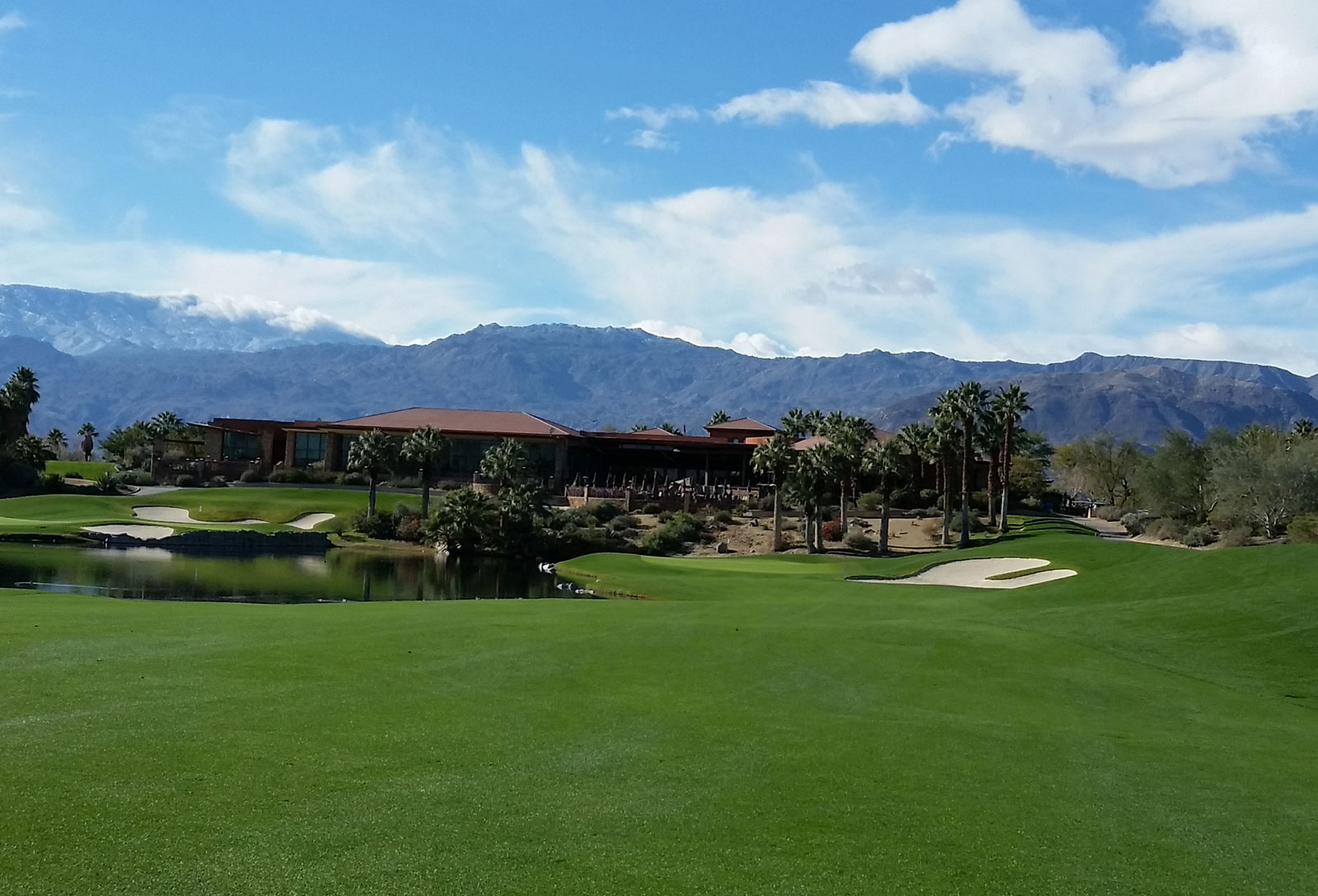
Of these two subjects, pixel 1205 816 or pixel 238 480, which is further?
pixel 238 480

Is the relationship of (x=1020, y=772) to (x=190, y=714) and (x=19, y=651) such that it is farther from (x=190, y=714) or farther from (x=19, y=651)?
(x=19, y=651)

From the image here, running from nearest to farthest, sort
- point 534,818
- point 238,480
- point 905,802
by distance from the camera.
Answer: point 534,818 → point 905,802 → point 238,480

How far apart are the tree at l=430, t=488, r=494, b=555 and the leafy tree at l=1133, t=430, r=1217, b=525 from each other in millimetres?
44646

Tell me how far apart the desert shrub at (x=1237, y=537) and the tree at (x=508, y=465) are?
41.2 m

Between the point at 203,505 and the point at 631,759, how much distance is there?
69547mm

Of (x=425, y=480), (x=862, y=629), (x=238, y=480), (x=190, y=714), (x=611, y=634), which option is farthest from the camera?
(x=238, y=480)

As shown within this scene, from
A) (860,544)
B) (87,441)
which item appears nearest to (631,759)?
(860,544)

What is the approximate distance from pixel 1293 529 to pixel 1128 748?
46531 mm

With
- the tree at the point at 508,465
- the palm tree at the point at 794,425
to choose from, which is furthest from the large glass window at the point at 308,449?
the palm tree at the point at 794,425

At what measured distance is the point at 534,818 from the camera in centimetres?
888

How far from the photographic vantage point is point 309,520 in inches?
2844

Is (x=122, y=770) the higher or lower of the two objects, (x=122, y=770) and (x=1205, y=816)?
the higher

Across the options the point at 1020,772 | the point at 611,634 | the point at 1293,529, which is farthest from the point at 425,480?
the point at 1020,772

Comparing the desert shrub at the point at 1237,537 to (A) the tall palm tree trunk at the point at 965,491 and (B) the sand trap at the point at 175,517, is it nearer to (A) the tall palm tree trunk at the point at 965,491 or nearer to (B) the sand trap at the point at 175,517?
(A) the tall palm tree trunk at the point at 965,491
